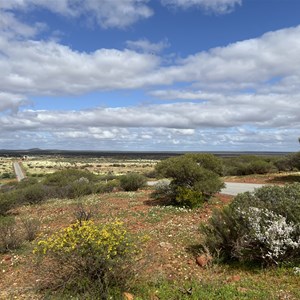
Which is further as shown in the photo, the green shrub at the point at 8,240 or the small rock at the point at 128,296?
the green shrub at the point at 8,240

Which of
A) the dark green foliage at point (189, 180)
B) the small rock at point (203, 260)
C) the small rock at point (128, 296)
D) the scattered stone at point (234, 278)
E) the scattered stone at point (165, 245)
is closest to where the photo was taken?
the small rock at point (128, 296)

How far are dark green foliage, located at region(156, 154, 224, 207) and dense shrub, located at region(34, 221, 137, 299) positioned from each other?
828 cm

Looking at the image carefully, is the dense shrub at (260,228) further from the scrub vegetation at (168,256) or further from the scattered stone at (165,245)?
the scattered stone at (165,245)

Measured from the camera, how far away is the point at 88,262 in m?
6.69

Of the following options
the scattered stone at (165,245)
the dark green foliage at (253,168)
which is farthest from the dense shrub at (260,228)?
the dark green foliage at (253,168)

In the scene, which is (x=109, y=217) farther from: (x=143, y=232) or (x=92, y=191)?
(x=92, y=191)

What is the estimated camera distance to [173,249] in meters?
9.62

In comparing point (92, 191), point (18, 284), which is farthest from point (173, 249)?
point (92, 191)

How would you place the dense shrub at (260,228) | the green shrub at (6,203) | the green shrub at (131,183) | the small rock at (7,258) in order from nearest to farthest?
the dense shrub at (260,228) < the small rock at (7,258) < the green shrub at (6,203) < the green shrub at (131,183)

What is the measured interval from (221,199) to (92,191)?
10.2 meters

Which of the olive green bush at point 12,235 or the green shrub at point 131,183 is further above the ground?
the green shrub at point 131,183

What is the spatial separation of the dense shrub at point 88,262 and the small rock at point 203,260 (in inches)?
89.1

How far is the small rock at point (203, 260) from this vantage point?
8.38 m

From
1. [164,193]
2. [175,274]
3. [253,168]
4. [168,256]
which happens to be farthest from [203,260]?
[253,168]
